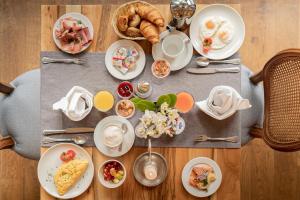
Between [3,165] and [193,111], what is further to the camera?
[3,165]

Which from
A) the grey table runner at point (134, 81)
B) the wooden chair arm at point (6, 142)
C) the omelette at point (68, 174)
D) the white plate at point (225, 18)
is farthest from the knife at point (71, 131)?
the white plate at point (225, 18)

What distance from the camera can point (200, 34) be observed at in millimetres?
1571

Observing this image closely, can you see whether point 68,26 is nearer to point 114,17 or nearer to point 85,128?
point 114,17

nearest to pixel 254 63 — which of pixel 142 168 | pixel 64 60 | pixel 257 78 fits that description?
pixel 257 78

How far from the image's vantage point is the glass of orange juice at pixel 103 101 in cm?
153

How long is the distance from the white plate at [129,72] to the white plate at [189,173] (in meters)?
0.45

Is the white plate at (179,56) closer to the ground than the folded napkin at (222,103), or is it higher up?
higher up

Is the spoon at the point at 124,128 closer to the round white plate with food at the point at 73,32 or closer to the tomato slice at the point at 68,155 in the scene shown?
the tomato slice at the point at 68,155

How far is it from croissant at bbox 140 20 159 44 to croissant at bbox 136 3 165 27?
20 mm

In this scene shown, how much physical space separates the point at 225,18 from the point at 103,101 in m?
0.64

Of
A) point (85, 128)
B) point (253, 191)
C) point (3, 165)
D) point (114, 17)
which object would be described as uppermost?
point (114, 17)

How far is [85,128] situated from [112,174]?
9.0 inches

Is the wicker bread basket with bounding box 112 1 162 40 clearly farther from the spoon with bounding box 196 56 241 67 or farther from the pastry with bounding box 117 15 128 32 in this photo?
the spoon with bounding box 196 56 241 67

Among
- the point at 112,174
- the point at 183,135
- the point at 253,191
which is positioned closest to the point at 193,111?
the point at 183,135
